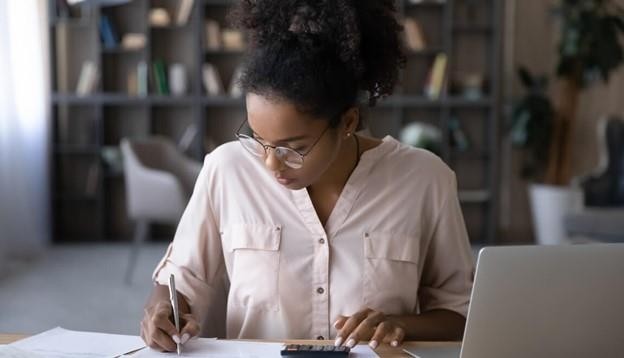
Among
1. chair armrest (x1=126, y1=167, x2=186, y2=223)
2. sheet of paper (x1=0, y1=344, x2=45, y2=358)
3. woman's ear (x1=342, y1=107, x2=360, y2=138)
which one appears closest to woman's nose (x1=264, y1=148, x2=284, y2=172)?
woman's ear (x1=342, y1=107, x2=360, y2=138)

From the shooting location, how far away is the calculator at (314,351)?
3.85ft

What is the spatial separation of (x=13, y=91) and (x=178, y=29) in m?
1.34

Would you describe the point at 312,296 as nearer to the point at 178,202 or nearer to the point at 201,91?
the point at 178,202

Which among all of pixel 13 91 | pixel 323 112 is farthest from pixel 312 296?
pixel 13 91

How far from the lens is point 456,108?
20.1 ft

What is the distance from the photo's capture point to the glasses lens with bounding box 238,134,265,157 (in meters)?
1.44

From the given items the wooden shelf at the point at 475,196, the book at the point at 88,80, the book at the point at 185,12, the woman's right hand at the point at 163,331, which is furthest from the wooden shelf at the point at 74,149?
the woman's right hand at the point at 163,331

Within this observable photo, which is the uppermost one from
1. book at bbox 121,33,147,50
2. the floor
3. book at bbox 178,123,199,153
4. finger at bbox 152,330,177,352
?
book at bbox 121,33,147,50

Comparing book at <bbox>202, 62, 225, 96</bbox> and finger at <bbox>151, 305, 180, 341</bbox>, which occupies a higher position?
finger at <bbox>151, 305, 180, 341</bbox>

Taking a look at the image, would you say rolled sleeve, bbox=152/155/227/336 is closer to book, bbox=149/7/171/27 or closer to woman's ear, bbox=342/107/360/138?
woman's ear, bbox=342/107/360/138

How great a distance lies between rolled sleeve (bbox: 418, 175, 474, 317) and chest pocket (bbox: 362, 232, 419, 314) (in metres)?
0.05

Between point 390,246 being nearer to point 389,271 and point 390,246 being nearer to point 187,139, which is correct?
point 389,271

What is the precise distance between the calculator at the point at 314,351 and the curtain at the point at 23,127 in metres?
4.13

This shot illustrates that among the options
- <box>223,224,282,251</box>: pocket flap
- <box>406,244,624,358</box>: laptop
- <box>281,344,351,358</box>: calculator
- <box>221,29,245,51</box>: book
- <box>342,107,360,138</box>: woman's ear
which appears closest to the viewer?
<box>406,244,624,358</box>: laptop
